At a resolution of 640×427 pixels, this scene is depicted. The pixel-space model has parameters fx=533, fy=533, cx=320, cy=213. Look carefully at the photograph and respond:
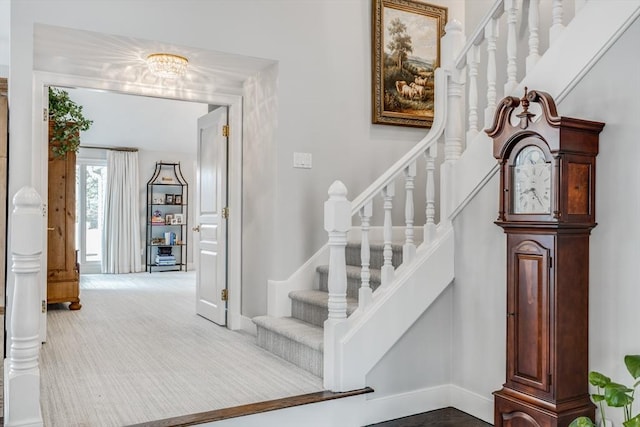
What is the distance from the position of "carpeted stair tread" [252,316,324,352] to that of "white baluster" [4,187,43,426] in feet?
4.68

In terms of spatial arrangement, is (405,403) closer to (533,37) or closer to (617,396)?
(617,396)

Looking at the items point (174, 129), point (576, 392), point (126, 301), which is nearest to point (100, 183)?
point (174, 129)

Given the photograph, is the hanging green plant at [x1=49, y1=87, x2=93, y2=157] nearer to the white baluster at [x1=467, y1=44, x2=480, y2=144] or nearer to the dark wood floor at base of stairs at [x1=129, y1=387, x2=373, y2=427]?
the dark wood floor at base of stairs at [x1=129, y1=387, x2=373, y2=427]

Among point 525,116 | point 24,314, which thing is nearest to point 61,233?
point 24,314

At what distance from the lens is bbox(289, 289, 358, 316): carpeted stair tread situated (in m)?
3.34

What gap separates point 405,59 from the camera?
441 centimetres

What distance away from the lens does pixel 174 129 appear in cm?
919

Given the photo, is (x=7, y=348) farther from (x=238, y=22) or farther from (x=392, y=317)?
(x=238, y=22)

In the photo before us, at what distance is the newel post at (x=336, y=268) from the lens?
2.78 metres

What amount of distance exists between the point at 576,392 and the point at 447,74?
183 cm

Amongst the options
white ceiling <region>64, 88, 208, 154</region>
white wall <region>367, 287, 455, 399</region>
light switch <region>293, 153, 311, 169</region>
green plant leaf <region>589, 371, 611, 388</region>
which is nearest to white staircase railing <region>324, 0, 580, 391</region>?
white wall <region>367, 287, 455, 399</region>

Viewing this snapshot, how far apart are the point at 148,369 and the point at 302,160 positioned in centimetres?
178

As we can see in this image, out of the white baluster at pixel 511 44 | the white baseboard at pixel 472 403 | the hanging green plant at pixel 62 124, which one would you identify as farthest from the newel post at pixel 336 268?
the hanging green plant at pixel 62 124

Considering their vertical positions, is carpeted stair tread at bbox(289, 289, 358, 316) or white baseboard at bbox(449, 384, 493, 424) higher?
carpeted stair tread at bbox(289, 289, 358, 316)
